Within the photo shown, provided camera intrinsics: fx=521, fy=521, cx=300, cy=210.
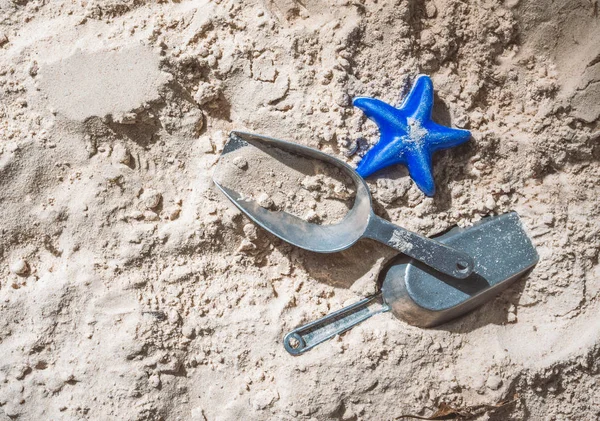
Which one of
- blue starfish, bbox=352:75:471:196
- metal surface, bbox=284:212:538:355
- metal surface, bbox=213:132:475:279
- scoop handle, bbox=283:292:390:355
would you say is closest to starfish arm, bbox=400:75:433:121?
blue starfish, bbox=352:75:471:196

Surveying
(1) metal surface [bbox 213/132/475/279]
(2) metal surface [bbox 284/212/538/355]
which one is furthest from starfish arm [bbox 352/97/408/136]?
(2) metal surface [bbox 284/212/538/355]

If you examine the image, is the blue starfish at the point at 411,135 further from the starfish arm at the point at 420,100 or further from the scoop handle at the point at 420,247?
the scoop handle at the point at 420,247

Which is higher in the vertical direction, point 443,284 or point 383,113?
point 383,113

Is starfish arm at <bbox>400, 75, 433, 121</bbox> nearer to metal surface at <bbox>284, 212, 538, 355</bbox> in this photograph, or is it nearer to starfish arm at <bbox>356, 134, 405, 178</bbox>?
starfish arm at <bbox>356, 134, 405, 178</bbox>

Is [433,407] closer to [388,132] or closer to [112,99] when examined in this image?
[388,132]

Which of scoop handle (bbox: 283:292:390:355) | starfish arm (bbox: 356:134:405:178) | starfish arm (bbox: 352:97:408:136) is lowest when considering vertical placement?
scoop handle (bbox: 283:292:390:355)

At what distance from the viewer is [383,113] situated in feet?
4.25

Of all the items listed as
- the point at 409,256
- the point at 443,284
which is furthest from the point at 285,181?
the point at 443,284

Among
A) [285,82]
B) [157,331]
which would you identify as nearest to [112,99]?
[285,82]

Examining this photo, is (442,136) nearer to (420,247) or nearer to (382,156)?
(382,156)

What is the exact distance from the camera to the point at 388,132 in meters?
1.32

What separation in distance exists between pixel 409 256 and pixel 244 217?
1.44 ft

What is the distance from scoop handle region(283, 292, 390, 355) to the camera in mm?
1334

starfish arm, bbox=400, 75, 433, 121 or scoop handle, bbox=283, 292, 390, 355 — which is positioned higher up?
starfish arm, bbox=400, 75, 433, 121
